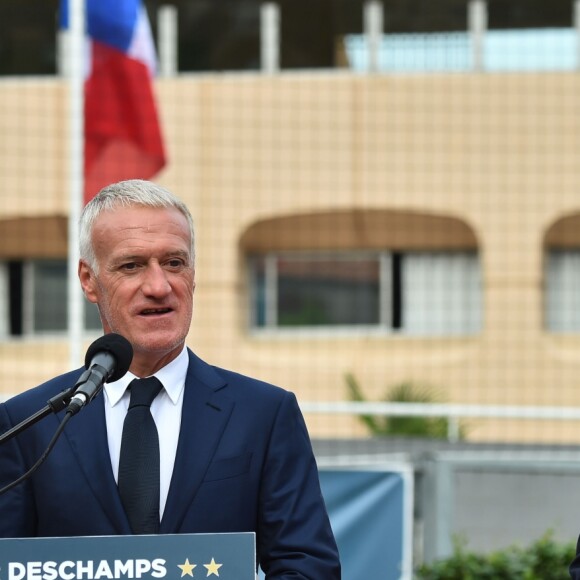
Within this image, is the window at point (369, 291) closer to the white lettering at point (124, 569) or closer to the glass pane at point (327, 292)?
the glass pane at point (327, 292)

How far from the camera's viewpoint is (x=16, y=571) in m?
2.34

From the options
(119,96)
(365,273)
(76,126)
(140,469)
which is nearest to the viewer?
(140,469)

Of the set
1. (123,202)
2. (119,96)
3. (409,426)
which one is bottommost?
(409,426)

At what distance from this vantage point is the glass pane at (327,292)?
1992 centimetres

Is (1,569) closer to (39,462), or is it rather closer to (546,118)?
(39,462)

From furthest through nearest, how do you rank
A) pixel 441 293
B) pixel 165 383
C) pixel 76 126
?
pixel 441 293 → pixel 76 126 → pixel 165 383

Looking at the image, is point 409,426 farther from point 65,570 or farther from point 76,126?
point 65,570

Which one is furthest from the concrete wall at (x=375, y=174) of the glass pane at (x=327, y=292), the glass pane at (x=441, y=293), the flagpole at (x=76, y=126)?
the flagpole at (x=76, y=126)

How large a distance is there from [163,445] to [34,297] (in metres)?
17.9

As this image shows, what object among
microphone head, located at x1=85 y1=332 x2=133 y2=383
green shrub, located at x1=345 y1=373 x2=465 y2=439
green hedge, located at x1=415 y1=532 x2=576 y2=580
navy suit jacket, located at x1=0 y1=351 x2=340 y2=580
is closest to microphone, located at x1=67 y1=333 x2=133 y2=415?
microphone head, located at x1=85 y1=332 x2=133 y2=383

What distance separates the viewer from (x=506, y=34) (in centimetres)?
1973

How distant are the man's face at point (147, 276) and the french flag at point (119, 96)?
665cm

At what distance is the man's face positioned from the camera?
2664 mm

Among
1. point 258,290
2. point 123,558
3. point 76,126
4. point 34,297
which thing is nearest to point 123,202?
point 123,558
